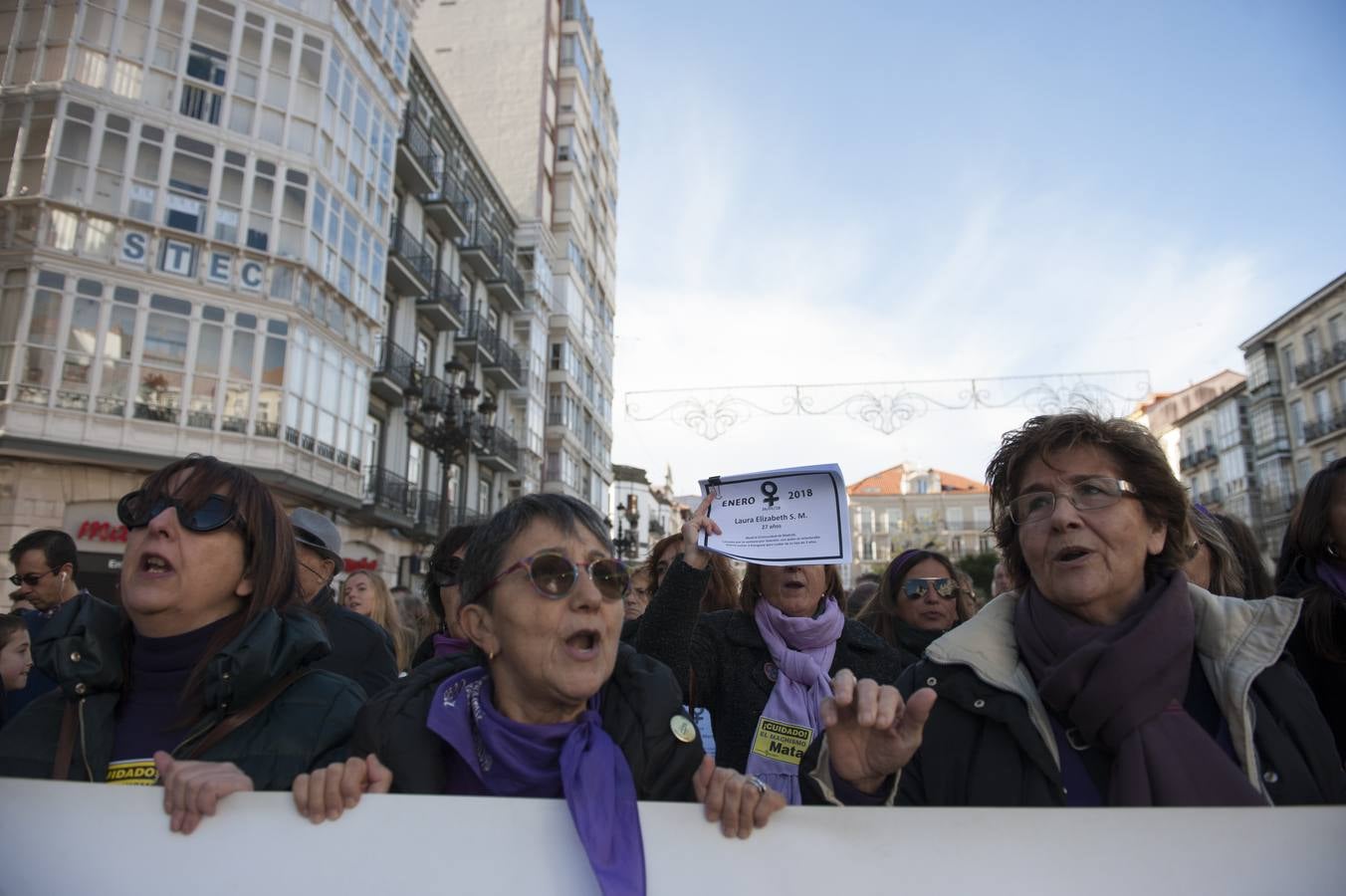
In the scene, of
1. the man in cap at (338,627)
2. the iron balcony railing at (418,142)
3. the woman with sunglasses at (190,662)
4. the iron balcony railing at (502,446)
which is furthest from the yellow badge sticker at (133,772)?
the iron balcony railing at (502,446)

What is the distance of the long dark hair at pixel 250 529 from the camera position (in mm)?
2123

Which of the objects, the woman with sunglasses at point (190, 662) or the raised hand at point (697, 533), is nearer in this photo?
the woman with sunglasses at point (190, 662)

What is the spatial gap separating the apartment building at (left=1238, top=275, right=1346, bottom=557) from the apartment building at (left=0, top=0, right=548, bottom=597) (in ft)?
131

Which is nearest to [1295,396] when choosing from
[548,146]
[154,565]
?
[548,146]

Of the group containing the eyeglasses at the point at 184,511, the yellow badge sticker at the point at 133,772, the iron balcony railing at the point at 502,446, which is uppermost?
the iron balcony railing at the point at 502,446

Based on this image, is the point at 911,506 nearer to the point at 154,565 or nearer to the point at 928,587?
the point at 928,587

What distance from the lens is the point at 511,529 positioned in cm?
197

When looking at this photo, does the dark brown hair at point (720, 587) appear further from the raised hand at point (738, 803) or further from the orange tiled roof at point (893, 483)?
the orange tiled roof at point (893, 483)

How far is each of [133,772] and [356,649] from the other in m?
1.43

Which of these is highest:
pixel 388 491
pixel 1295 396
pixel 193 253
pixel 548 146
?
pixel 548 146

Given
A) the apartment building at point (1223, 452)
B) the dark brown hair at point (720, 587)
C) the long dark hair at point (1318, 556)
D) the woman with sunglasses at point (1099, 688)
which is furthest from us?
the apartment building at point (1223, 452)

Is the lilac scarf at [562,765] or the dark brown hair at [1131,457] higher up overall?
the dark brown hair at [1131,457]

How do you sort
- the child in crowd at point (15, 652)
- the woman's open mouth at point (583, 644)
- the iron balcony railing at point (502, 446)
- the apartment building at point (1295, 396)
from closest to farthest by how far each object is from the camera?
the woman's open mouth at point (583, 644), the child in crowd at point (15, 652), the iron balcony railing at point (502, 446), the apartment building at point (1295, 396)

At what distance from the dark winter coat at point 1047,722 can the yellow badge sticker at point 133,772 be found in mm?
1488
